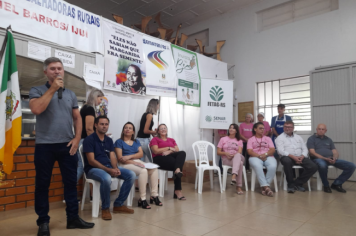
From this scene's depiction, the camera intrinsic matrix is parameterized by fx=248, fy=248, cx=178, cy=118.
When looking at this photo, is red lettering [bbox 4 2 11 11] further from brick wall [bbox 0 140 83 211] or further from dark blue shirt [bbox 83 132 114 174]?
dark blue shirt [bbox 83 132 114 174]

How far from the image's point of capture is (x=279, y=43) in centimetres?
605

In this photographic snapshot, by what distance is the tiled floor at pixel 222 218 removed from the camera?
225cm

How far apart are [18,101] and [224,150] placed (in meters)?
3.07

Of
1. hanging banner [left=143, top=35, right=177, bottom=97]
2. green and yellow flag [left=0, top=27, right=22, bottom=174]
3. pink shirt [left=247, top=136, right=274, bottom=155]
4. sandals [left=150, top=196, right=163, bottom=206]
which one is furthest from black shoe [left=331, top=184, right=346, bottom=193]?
green and yellow flag [left=0, top=27, right=22, bottom=174]

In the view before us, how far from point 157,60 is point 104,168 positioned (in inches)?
103

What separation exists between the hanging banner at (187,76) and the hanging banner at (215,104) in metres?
0.17

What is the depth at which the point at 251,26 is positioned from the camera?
651 centimetres

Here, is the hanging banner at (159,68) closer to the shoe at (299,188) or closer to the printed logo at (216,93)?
the printed logo at (216,93)

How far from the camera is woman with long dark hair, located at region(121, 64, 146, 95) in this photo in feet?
13.6

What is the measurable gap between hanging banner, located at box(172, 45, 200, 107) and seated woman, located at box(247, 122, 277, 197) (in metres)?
1.64

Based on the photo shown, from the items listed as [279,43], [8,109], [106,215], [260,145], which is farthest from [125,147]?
[279,43]

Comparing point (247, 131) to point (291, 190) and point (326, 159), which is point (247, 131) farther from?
point (291, 190)

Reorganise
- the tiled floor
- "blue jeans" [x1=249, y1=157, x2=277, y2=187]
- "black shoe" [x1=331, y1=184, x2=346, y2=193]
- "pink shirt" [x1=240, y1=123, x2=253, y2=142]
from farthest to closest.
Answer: "pink shirt" [x1=240, y1=123, x2=253, y2=142] → "black shoe" [x1=331, y1=184, x2=346, y2=193] → "blue jeans" [x1=249, y1=157, x2=277, y2=187] → the tiled floor

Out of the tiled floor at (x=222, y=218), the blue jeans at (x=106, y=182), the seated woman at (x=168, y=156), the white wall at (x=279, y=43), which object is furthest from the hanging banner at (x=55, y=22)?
the white wall at (x=279, y=43)
